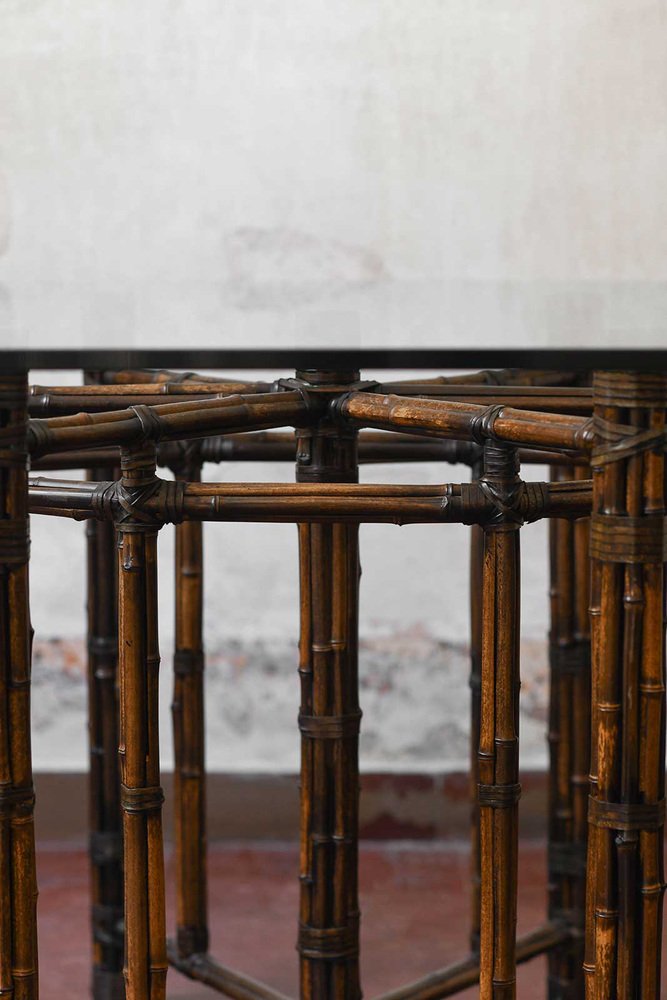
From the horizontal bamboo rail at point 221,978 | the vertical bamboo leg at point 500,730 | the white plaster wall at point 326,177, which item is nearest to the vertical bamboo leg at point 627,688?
the vertical bamboo leg at point 500,730

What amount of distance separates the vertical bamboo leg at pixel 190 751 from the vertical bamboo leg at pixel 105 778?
107mm

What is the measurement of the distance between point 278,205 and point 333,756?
69.4 inches

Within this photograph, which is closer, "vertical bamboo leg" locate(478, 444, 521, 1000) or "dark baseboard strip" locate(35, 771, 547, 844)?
"vertical bamboo leg" locate(478, 444, 521, 1000)

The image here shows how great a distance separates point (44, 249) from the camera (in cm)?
325

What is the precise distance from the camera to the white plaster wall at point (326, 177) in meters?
3.22

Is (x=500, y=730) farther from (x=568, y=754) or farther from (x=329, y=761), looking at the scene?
(x=568, y=754)

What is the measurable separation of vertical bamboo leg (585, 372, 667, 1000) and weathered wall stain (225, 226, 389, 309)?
2.06 metres

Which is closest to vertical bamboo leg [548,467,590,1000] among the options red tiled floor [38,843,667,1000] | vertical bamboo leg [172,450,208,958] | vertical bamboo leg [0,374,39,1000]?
red tiled floor [38,843,667,1000]

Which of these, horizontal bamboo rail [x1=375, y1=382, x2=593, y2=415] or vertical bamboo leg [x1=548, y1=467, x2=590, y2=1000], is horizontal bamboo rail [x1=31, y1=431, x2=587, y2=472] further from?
vertical bamboo leg [x1=548, y1=467, x2=590, y2=1000]

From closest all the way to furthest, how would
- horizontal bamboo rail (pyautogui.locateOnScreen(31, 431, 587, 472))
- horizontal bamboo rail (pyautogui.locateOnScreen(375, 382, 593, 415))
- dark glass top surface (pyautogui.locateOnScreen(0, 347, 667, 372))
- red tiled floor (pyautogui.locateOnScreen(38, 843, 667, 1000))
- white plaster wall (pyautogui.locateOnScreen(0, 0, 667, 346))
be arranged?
dark glass top surface (pyautogui.locateOnScreen(0, 347, 667, 372)), horizontal bamboo rail (pyautogui.locateOnScreen(375, 382, 593, 415)), horizontal bamboo rail (pyautogui.locateOnScreen(31, 431, 587, 472)), red tiled floor (pyautogui.locateOnScreen(38, 843, 667, 1000)), white plaster wall (pyautogui.locateOnScreen(0, 0, 667, 346))

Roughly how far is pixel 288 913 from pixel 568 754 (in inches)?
35.7

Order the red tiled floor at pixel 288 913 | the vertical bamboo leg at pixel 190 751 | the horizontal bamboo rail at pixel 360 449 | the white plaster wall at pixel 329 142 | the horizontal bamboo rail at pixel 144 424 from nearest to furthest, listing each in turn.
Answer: the horizontal bamboo rail at pixel 144 424
the horizontal bamboo rail at pixel 360 449
the vertical bamboo leg at pixel 190 751
the red tiled floor at pixel 288 913
the white plaster wall at pixel 329 142

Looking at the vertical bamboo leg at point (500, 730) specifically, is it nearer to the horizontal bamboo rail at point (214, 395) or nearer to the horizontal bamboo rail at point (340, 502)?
the horizontal bamboo rail at point (340, 502)

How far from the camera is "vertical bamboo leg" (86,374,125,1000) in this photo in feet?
7.39
